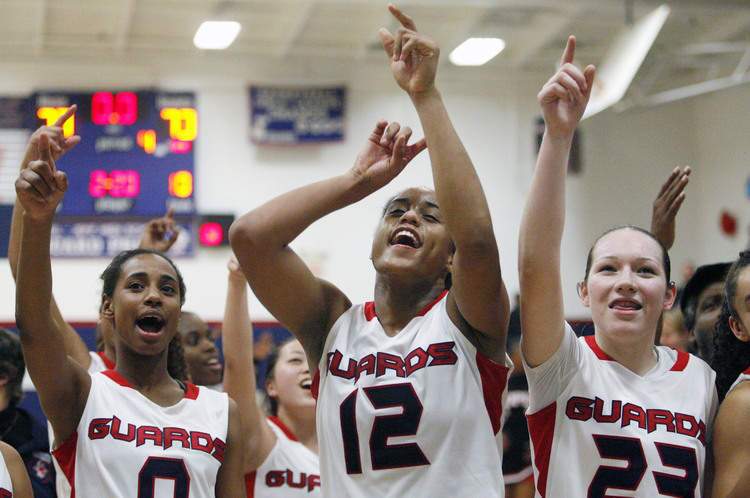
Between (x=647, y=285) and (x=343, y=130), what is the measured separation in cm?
725

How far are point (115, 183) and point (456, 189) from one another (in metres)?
7.20

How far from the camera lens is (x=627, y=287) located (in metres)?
2.77

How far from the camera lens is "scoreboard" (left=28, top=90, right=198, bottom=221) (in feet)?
30.2

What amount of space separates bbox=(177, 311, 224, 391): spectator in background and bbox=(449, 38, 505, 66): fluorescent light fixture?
5.56m

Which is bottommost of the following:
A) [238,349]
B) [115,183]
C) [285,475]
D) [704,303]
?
[285,475]

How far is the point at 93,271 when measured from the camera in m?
9.28

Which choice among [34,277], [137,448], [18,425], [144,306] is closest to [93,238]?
[18,425]

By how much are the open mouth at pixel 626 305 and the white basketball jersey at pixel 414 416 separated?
34cm

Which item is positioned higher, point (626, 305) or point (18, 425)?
point (626, 305)

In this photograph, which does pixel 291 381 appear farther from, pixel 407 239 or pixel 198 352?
pixel 407 239

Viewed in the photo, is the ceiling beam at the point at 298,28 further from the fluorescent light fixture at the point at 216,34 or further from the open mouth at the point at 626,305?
the open mouth at the point at 626,305

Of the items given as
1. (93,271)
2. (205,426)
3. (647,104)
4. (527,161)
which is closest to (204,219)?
(93,271)

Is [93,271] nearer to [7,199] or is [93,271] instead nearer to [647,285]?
[7,199]

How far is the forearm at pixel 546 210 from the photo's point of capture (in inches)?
102
